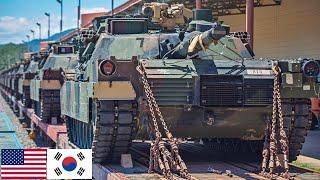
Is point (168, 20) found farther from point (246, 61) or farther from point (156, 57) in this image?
point (246, 61)

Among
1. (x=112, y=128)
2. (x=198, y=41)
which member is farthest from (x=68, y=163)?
(x=198, y=41)

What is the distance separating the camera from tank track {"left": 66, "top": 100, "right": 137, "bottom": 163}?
34.6 ft

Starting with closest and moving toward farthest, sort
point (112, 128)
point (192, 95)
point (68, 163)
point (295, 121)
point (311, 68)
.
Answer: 1. point (68, 163)
2. point (112, 128)
3. point (192, 95)
4. point (311, 68)
5. point (295, 121)

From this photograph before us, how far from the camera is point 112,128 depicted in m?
10.7

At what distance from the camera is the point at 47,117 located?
69.1 feet

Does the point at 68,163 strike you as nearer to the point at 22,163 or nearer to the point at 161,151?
the point at 22,163

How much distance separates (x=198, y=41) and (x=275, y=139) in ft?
5.82

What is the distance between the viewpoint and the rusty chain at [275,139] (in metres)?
10.2

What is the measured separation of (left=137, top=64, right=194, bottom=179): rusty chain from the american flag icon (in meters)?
1.58

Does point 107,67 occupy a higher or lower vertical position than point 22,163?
higher

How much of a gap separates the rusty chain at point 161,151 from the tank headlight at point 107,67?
368 millimetres

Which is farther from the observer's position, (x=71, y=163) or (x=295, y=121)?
(x=295, y=121)

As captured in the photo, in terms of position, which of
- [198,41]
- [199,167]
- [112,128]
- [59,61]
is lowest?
[199,167]

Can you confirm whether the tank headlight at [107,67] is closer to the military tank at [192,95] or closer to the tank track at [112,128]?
the military tank at [192,95]
